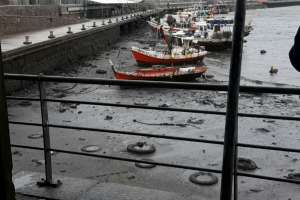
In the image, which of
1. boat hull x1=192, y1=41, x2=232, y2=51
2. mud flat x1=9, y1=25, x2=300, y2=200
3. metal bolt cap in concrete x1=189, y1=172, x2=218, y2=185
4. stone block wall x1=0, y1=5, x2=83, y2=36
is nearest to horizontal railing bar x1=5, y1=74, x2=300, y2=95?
mud flat x1=9, y1=25, x2=300, y2=200

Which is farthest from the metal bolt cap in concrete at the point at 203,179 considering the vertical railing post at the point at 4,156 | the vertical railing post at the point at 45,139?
the vertical railing post at the point at 4,156

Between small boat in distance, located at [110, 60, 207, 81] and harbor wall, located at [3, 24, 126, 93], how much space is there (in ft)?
12.3

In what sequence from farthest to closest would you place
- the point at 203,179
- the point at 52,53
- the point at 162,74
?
1. the point at 52,53
2. the point at 162,74
3. the point at 203,179

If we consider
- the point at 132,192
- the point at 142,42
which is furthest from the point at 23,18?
the point at 132,192

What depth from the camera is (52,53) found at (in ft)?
79.5

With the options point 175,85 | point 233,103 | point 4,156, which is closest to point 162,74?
point 175,85

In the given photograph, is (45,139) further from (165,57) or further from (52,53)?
(165,57)

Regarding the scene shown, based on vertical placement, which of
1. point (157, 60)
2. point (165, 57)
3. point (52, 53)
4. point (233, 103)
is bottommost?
point (157, 60)

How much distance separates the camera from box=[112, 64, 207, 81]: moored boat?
22875 mm

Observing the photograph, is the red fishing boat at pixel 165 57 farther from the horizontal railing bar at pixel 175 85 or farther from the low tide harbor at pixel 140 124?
the horizontal railing bar at pixel 175 85

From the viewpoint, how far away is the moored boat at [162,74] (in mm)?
22875

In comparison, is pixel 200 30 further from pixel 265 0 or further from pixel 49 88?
pixel 265 0

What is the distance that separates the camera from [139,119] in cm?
1605

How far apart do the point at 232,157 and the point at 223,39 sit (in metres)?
41.0
